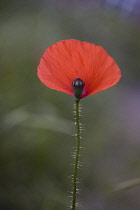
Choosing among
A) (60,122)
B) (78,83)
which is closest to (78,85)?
(78,83)

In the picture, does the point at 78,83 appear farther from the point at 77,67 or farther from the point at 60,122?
the point at 60,122

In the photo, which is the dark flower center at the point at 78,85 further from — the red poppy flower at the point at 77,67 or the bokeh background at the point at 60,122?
the bokeh background at the point at 60,122

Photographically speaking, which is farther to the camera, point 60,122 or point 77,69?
point 60,122

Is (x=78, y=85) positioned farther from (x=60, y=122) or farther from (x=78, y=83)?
(x=60, y=122)

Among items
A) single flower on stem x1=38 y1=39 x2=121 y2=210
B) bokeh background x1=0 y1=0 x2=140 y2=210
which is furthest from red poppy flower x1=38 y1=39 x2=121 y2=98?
bokeh background x1=0 y1=0 x2=140 y2=210

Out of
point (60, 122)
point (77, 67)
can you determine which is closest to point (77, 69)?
point (77, 67)

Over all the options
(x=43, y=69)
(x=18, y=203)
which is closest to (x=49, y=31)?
(x=18, y=203)
